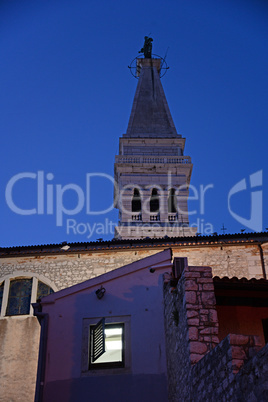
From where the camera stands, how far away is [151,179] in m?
A: 40.4

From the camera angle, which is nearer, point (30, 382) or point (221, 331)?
point (221, 331)

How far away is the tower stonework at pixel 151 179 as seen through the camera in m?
37.7

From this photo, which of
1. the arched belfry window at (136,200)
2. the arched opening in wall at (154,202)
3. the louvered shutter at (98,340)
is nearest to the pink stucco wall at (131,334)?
the louvered shutter at (98,340)

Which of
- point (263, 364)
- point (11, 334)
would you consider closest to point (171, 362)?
point (263, 364)

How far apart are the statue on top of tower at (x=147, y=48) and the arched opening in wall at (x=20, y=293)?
4124 centimetres

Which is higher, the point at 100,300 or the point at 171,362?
the point at 100,300

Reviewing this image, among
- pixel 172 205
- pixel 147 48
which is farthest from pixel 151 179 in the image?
pixel 147 48

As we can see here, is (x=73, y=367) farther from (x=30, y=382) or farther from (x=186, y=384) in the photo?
(x=30, y=382)

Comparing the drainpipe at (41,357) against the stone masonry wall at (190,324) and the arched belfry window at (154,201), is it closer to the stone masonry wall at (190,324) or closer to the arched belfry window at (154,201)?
the stone masonry wall at (190,324)

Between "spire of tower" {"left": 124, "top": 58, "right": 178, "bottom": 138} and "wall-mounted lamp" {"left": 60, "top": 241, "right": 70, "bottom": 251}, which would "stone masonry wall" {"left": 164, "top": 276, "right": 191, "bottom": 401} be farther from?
"spire of tower" {"left": 124, "top": 58, "right": 178, "bottom": 138}

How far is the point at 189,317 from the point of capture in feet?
27.2

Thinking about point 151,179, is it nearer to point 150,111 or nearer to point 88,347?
point 150,111

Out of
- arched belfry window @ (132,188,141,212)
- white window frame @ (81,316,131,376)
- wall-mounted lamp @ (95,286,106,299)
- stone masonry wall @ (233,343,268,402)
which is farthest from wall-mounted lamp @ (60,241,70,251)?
arched belfry window @ (132,188,141,212)

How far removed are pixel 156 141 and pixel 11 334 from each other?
2735cm
